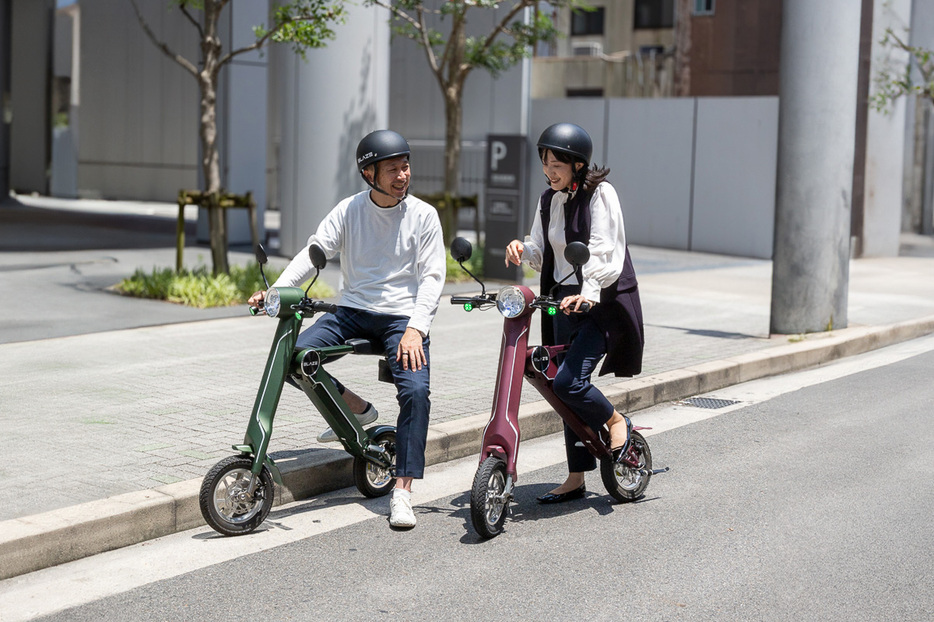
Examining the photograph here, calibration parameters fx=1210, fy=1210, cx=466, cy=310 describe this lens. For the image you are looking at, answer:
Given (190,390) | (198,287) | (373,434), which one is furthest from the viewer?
(198,287)

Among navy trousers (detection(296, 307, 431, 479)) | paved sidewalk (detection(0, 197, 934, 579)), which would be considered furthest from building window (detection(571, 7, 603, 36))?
navy trousers (detection(296, 307, 431, 479))

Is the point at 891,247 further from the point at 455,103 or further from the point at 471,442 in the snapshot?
the point at 471,442

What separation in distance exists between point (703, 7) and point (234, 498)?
24.4 meters

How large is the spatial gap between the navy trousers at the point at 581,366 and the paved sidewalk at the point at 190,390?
131 cm

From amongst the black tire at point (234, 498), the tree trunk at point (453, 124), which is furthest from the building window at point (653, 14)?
the black tire at point (234, 498)

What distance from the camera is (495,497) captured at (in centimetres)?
523

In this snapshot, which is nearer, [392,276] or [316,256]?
[316,256]

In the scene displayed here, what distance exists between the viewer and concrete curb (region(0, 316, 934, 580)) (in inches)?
188

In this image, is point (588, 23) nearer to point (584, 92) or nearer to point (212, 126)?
point (584, 92)

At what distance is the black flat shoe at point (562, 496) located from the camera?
19.5 ft

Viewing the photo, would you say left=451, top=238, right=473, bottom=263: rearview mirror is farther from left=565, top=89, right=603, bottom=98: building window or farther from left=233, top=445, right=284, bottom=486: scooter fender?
left=565, top=89, right=603, bottom=98: building window

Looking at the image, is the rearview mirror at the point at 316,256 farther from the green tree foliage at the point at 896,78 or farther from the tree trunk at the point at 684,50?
the tree trunk at the point at 684,50

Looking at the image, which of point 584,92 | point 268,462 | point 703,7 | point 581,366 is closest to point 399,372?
point 268,462

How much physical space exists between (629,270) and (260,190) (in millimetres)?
14175
